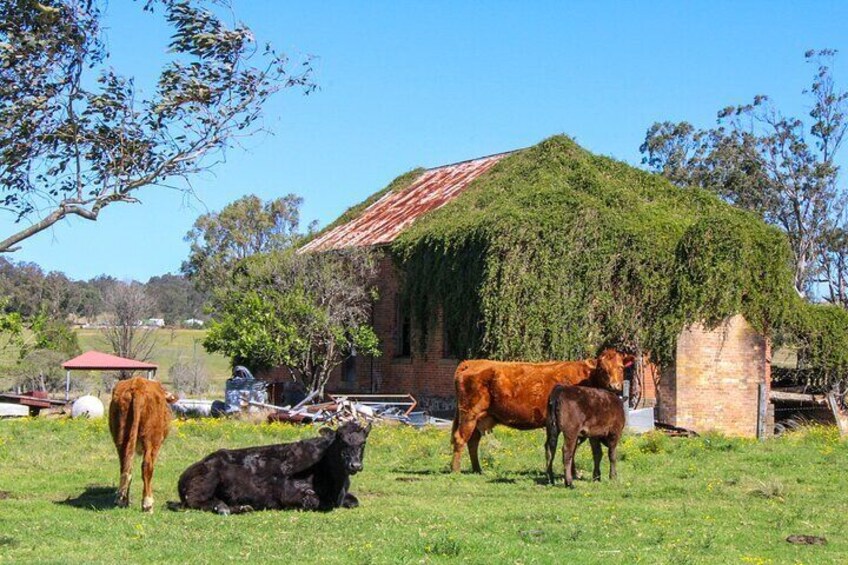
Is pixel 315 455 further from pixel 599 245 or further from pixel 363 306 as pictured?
pixel 363 306

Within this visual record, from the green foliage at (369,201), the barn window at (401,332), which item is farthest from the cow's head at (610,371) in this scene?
the green foliage at (369,201)

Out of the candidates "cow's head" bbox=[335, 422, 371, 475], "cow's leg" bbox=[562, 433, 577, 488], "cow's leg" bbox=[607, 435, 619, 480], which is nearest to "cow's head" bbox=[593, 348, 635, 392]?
"cow's leg" bbox=[607, 435, 619, 480]

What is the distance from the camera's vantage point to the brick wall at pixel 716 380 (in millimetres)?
28812

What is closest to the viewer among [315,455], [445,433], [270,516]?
[270,516]

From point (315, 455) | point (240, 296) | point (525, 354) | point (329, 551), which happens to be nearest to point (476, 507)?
point (315, 455)

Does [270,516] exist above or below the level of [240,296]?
below

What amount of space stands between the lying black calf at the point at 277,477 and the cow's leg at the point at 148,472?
44cm

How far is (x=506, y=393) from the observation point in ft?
55.7

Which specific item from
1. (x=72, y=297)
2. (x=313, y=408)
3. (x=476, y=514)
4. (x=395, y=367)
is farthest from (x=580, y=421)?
(x=72, y=297)

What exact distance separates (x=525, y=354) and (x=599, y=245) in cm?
348

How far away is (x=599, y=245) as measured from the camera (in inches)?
1123

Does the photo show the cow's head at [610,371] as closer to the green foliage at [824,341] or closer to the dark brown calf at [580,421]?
the dark brown calf at [580,421]

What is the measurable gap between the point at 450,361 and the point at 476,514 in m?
18.8

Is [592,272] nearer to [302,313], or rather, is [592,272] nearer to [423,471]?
[302,313]
